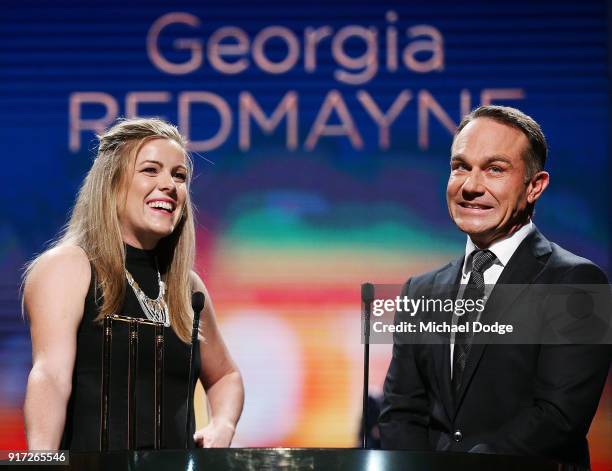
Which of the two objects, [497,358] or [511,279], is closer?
[497,358]

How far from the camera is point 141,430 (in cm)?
288

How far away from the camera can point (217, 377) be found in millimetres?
3242

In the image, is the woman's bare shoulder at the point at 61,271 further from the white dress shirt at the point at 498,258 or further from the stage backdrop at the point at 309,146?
the stage backdrop at the point at 309,146

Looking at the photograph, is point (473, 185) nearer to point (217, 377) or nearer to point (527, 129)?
point (527, 129)

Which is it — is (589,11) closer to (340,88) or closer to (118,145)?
(340,88)

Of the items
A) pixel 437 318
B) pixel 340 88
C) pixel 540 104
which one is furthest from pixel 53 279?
pixel 540 104

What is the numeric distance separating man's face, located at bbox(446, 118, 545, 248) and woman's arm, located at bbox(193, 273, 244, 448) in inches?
30.4

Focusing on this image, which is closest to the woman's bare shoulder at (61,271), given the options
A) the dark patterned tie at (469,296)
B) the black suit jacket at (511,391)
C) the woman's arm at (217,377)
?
the woman's arm at (217,377)

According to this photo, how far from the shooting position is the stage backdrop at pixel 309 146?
4492mm

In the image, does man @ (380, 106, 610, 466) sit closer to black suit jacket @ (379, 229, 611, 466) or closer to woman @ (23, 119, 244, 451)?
black suit jacket @ (379, 229, 611, 466)

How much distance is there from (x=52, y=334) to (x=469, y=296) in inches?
41.3

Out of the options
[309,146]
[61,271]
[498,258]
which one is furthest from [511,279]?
[309,146]

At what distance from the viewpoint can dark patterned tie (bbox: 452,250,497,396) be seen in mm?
2807

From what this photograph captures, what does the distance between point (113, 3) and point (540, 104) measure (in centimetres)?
180
